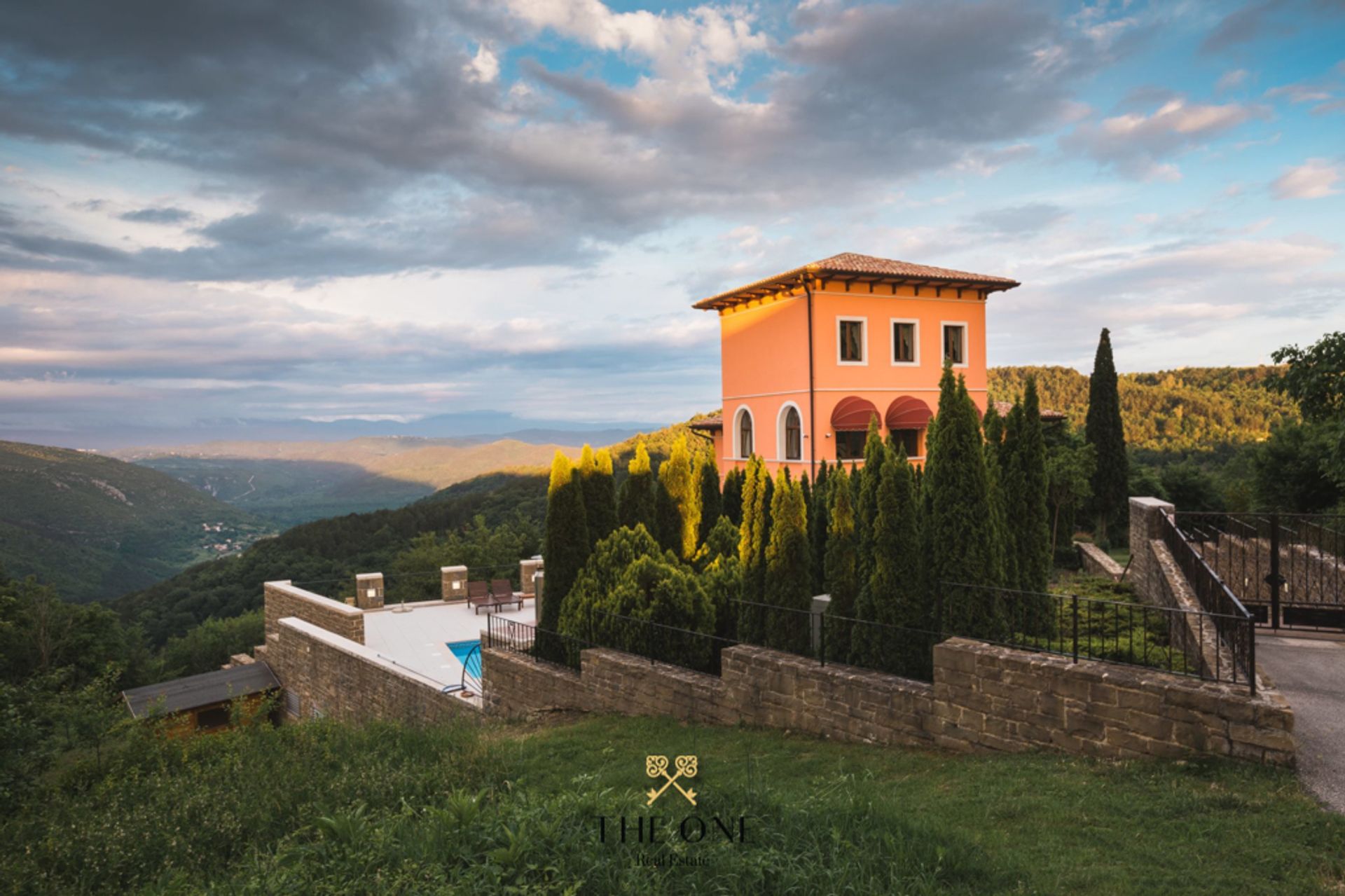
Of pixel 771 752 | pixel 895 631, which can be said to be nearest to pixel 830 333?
pixel 895 631

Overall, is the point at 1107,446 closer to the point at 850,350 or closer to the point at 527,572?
the point at 850,350

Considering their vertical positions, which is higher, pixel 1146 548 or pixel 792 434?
pixel 792 434

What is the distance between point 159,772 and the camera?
8086 millimetres

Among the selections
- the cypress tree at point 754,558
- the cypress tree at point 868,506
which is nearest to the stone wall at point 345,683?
the cypress tree at point 754,558

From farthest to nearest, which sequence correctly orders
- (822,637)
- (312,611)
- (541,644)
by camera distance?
1. (312,611)
2. (541,644)
3. (822,637)

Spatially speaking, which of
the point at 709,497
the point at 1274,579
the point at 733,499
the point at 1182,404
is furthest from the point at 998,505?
the point at 1182,404

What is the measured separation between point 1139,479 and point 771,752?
2796 cm

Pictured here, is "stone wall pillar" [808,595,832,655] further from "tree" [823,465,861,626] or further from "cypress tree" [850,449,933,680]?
"cypress tree" [850,449,933,680]

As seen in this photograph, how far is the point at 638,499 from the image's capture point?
12.9 meters

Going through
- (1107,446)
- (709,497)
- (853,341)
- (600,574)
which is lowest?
(600,574)

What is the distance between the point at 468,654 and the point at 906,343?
55.1 ft

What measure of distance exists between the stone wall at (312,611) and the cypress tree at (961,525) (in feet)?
40.4

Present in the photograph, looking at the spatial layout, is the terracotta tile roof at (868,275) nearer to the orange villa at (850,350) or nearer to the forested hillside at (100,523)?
the orange villa at (850,350)

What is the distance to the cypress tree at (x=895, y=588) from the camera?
7.30 m
